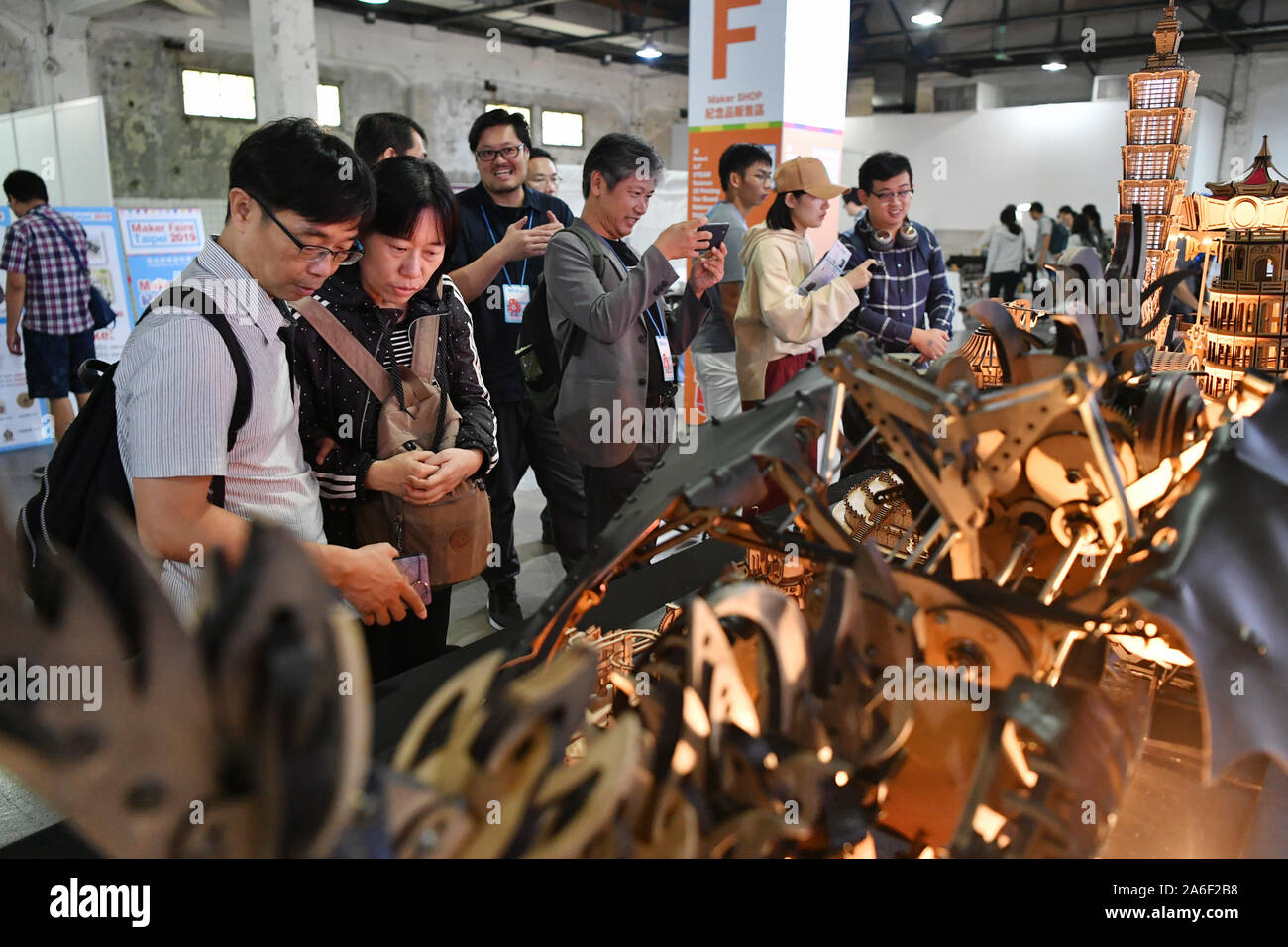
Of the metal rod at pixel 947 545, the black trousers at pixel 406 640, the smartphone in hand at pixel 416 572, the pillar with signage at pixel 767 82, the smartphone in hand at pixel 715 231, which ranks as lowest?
the black trousers at pixel 406 640

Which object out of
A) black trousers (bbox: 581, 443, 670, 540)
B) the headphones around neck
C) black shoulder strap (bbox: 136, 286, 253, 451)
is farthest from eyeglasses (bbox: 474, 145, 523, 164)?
black shoulder strap (bbox: 136, 286, 253, 451)

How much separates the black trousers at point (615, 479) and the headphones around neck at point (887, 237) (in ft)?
4.07

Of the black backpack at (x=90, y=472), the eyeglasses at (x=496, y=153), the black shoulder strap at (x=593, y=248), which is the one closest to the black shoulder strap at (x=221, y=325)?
the black backpack at (x=90, y=472)

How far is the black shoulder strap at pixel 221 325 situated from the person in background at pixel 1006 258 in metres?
10.5

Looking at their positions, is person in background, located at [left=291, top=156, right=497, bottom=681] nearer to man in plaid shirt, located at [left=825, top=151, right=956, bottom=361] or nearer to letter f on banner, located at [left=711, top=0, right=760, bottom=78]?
man in plaid shirt, located at [left=825, top=151, right=956, bottom=361]

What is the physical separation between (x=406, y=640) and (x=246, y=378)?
70cm

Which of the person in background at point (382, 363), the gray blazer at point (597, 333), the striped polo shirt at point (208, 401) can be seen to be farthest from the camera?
the gray blazer at point (597, 333)

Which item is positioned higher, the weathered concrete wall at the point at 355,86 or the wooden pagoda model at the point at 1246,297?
the weathered concrete wall at the point at 355,86

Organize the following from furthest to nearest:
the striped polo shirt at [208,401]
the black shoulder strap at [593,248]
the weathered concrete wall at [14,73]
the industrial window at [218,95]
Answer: the industrial window at [218,95], the weathered concrete wall at [14,73], the black shoulder strap at [593,248], the striped polo shirt at [208,401]

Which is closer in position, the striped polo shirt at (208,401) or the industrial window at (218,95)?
the striped polo shirt at (208,401)

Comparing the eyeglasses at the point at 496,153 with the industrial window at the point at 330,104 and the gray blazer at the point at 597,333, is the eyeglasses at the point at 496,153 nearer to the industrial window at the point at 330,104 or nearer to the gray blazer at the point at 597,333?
the gray blazer at the point at 597,333

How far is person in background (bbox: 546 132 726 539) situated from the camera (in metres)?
2.46

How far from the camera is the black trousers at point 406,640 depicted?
5.73ft

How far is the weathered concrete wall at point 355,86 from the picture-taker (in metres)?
10.4
